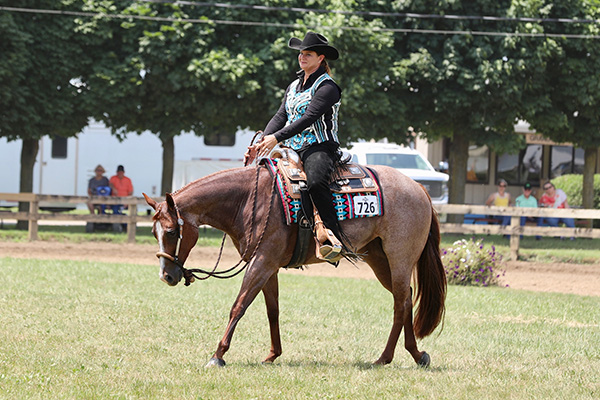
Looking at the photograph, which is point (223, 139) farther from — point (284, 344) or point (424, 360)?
point (424, 360)

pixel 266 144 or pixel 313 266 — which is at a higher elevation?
pixel 266 144

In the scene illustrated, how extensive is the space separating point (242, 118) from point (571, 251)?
31.7ft

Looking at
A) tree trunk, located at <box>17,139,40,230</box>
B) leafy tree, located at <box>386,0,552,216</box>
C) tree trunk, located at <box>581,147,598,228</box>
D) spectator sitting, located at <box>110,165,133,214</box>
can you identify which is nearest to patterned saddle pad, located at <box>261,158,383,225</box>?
leafy tree, located at <box>386,0,552,216</box>

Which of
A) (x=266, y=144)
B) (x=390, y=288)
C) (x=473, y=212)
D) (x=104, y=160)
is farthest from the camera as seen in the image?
(x=104, y=160)

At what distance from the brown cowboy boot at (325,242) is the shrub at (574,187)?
920 inches

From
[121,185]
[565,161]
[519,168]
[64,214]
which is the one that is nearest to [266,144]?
[64,214]

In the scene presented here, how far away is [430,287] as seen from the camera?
300 inches

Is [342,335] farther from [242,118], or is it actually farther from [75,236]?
[242,118]

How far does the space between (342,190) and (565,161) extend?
3014cm

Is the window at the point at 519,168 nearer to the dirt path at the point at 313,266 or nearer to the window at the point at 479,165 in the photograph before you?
the window at the point at 479,165

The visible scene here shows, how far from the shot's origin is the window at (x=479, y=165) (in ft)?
114

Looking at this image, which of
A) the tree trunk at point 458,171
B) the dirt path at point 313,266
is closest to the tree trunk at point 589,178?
the tree trunk at point 458,171

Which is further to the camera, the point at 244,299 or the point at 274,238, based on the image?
the point at 274,238

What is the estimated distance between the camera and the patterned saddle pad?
6.86 meters
